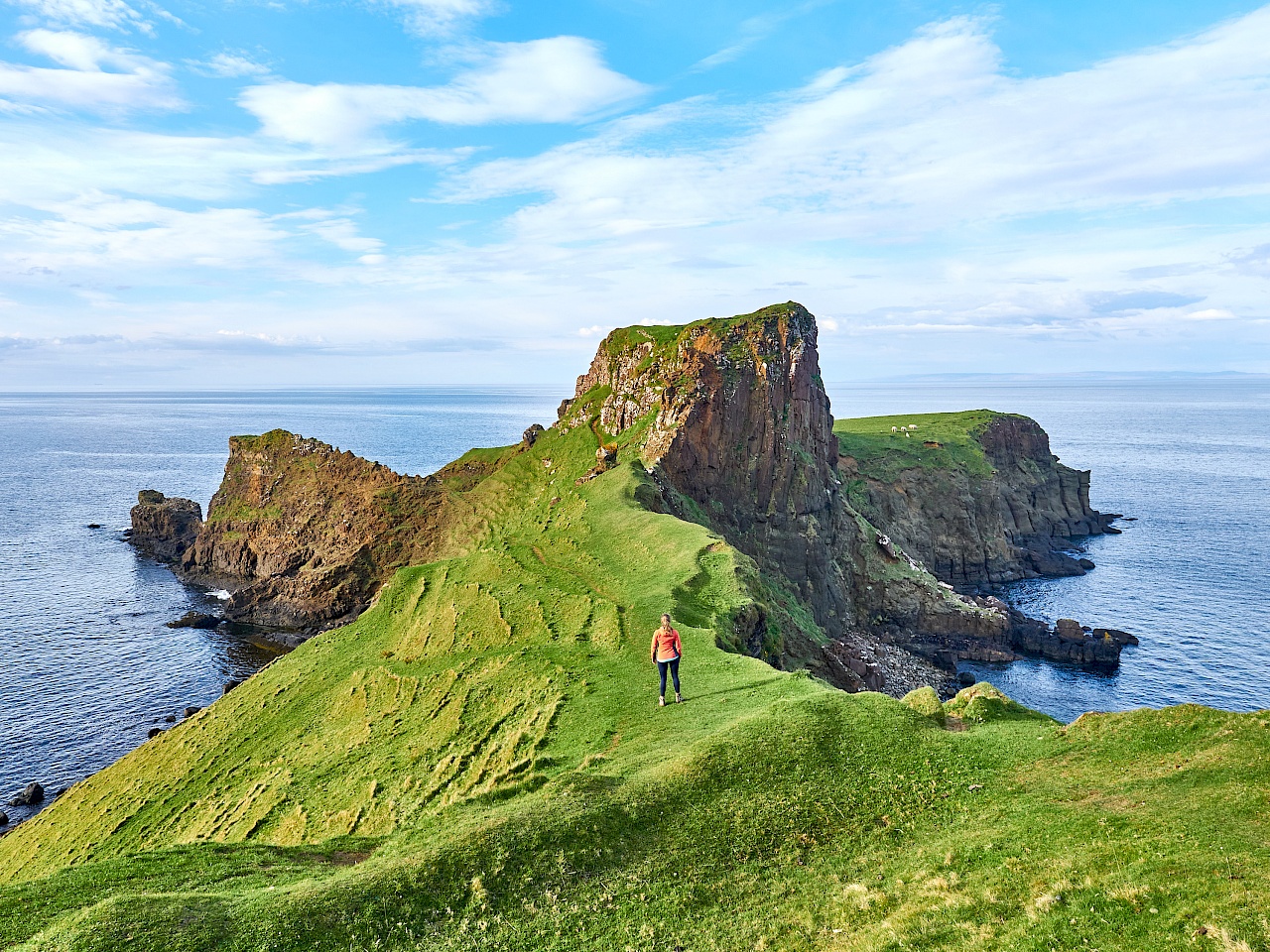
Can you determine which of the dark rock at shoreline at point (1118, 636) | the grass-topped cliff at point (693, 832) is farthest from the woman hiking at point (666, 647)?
the dark rock at shoreline at point (1118, 636)

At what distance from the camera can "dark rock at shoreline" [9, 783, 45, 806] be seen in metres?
50.0

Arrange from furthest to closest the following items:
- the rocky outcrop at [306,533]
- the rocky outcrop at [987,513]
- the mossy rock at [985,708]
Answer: the rocky outcrop at [987,513] → the rocky outcrop at [306,533] → the mossy rock at [985,708]

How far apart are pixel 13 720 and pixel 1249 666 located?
10855 centimetres

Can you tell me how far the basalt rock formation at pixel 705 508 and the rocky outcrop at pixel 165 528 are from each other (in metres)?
12.3

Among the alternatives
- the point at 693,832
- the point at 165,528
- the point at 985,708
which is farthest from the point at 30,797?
the point at 165,528

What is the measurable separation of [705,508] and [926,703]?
53500mm

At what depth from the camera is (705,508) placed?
79875 millimetres

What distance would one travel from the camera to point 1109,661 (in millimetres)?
75812

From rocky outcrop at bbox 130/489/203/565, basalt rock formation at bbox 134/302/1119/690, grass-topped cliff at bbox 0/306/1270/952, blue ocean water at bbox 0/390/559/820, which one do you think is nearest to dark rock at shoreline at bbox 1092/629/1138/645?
basalt rock formation at bbox 134/302/1119/690

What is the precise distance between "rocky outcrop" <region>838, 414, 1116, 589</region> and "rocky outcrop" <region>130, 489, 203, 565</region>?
324 ft

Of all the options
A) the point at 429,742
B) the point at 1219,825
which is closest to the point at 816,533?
the point at 429,742

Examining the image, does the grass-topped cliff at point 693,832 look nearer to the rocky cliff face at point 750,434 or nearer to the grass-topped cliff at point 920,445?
the rocky cliff face at point 750,434

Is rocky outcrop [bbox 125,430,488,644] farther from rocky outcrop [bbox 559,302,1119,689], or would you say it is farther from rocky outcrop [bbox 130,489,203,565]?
rocky outcrop [bbox 559,302,1119,689]

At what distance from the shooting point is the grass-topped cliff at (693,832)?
1577 centimetres
